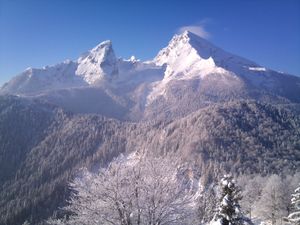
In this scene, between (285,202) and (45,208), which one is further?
(45,208)

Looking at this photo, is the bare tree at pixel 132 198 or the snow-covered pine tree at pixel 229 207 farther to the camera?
the snow-covered pine tree at pixel 229 207

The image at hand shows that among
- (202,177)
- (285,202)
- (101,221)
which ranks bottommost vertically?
(202,177)

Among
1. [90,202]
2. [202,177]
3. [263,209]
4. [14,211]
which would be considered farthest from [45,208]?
[90,202]

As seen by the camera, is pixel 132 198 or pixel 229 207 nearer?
pixel 132 198

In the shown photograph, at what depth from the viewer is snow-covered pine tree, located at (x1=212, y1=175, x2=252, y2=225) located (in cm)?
2478

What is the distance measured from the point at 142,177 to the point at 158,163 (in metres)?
1.84

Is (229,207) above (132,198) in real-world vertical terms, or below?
below

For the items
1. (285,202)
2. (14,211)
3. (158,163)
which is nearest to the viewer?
(158,163)

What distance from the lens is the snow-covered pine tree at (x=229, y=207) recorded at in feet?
81.3

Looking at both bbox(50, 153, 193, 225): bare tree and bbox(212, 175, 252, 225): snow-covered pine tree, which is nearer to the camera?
bbox(50, 153, 193, 225): bare tree

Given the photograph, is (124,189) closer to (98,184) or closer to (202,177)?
(98,184)

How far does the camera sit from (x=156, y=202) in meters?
24.8

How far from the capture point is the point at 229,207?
25.0 m

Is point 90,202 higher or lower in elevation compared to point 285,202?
higher
